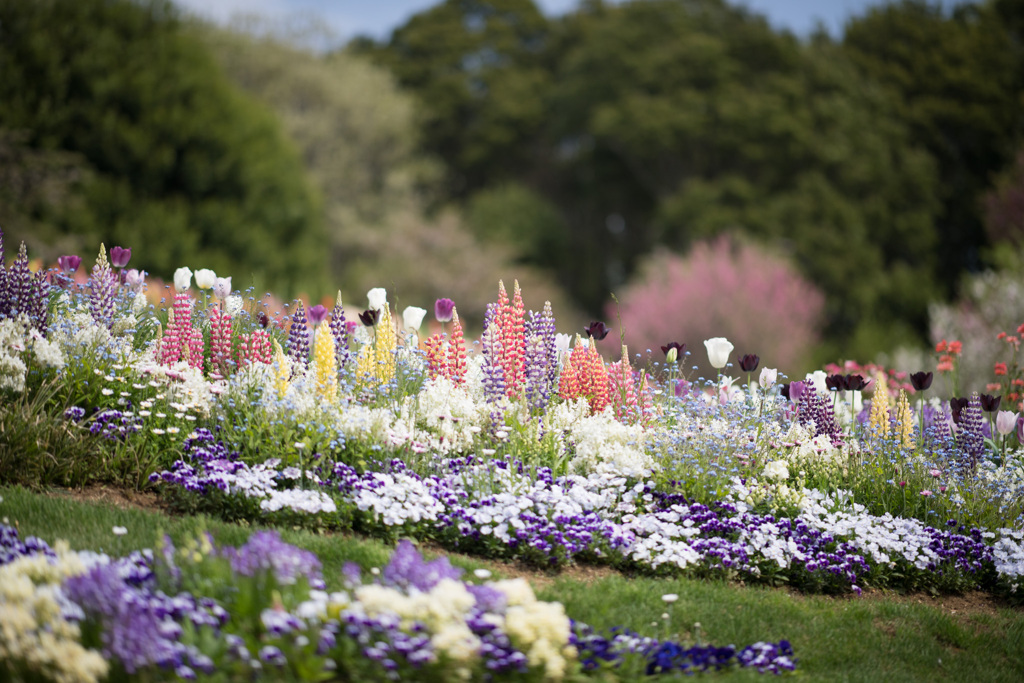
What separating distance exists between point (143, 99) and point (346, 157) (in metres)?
12.5

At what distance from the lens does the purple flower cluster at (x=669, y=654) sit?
12.8 ft

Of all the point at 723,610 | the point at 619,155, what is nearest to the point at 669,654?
the point at 723,610

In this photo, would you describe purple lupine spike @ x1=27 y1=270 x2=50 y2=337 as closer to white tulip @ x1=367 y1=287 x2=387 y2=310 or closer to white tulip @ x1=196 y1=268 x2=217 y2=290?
white tulip @ x1=196 y1=268 x2=217 y2=290

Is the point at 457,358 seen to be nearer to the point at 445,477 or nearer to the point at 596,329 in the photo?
the point at 596,329

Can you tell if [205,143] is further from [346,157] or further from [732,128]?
[732,128]

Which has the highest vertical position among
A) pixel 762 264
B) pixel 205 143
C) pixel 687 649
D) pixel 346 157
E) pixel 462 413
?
pixel 346 157

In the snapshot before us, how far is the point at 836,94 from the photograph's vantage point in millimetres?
28750

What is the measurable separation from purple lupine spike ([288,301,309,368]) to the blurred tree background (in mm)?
12903

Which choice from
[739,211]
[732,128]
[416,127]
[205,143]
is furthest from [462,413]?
[416,127]

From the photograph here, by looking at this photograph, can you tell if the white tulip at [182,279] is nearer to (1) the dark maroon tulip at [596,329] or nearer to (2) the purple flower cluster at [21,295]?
(2) the purple flower cluster at [21,295]

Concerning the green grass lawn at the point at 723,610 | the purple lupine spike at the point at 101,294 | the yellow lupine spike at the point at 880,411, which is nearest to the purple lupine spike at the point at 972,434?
the yellow lupine spike at the point at 880,411

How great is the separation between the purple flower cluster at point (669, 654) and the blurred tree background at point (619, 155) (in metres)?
16.2

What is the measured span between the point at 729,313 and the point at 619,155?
15.3 meters

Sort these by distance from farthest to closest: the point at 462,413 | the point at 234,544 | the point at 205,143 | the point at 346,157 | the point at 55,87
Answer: the point at 346,157
the point at 205,143
the point at 55,87
the point at 462,413
the point at 234,544
